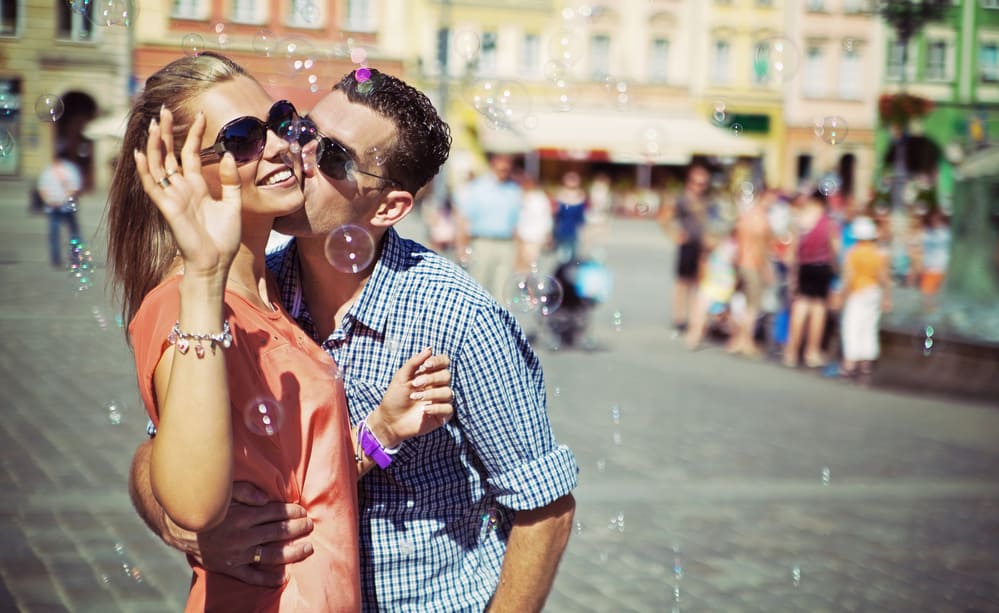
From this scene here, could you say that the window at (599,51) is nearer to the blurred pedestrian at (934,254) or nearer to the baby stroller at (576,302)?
the blurred pedestrian at (934,254)

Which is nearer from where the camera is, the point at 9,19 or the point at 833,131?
the point at 9,19

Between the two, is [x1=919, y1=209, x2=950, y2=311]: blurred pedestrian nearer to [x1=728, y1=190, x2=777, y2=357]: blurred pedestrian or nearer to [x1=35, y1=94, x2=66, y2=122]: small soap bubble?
[x1=728, y1=190, x2=777, y2=357]: blurred pedestrian

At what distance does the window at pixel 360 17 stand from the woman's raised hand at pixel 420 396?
3826 millimetres

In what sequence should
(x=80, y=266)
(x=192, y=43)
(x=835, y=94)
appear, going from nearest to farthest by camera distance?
1. (x=192, y=43)
2. (x=80, y=266)
3. (x=835, y=94)

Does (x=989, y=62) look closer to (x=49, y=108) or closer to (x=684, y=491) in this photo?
(x=684, y=491)

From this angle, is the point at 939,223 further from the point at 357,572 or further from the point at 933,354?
the point at 357,572

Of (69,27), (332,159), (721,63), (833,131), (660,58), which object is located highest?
(660,58)

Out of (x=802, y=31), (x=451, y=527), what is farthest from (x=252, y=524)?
(x=802, y=31)

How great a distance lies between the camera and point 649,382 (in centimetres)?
886

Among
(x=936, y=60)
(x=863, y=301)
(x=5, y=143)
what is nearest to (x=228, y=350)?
(x=5, y=143)

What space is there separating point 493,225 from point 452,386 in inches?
344

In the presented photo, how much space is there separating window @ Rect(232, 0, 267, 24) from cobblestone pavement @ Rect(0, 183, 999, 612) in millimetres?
1343

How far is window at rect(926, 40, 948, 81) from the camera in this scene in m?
11.7

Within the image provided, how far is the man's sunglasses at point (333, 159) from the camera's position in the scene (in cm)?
186
